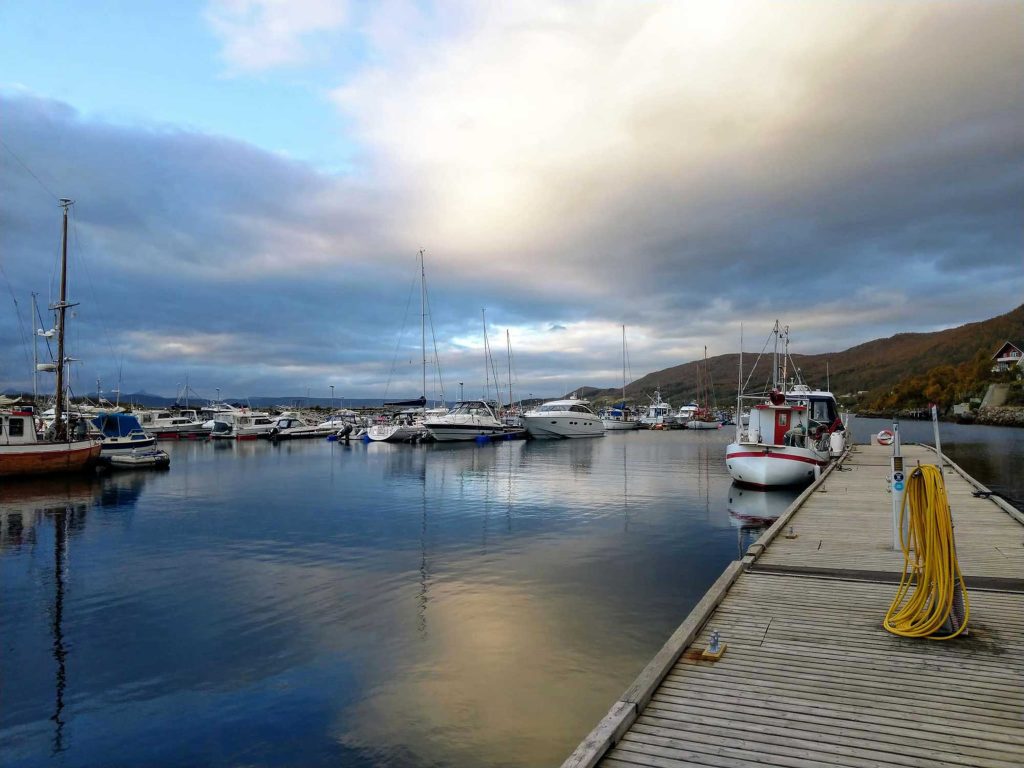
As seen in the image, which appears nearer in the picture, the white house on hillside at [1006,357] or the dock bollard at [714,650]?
the dock bollard at [714,650]

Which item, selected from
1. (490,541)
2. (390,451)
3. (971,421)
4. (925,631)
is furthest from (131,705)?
(971,421)

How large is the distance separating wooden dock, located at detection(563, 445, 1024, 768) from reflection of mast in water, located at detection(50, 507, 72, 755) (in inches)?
259

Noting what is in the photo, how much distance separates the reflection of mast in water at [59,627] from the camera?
756 cm

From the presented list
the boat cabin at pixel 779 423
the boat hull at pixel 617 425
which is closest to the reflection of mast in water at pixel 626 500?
the boat cabin at pixel 779 423

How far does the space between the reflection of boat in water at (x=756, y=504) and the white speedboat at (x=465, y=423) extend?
34.7 metres

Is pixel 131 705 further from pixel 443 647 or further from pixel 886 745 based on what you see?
pixel 886 745

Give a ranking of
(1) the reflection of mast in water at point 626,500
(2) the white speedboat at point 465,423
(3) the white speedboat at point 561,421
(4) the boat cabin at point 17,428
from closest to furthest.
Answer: (1) the reflection of mast in water at point 626,500 → (4) the boat cabin at point 17,428 → (2) the white speedboat at point 465,423 → (3) the white speedboat at point 561,421

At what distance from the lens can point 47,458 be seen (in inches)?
1272

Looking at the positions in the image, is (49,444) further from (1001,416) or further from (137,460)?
(1001,416)

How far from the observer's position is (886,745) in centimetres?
457

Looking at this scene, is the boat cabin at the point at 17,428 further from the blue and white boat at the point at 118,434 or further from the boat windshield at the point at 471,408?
the boat windshield at the point at 471,408

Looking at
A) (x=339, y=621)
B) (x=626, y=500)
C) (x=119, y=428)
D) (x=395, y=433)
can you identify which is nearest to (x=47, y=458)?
(x=119, y=428)

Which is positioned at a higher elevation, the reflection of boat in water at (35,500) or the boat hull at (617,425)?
the boat hull at (617,425)

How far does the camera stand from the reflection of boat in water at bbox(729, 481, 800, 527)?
20016 millimetres
